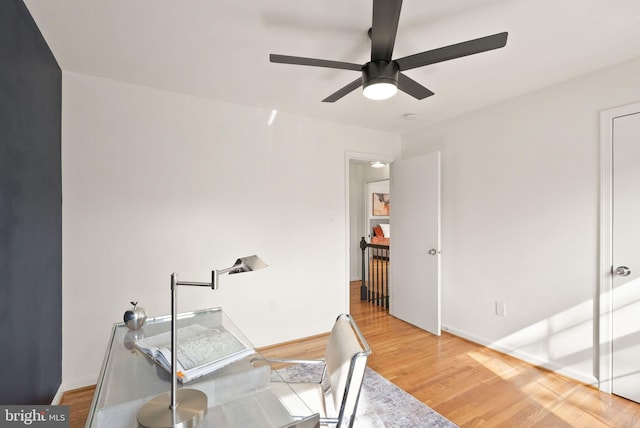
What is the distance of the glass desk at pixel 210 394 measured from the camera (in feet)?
3.15

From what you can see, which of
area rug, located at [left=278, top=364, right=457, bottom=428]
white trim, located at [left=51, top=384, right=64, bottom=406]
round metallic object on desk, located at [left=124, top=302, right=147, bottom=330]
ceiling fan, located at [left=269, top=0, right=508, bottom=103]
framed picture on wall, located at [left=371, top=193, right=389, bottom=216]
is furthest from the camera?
framed picture on wall, located at [left=371, top=193, right=389, bottom=216]

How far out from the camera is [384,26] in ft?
4.62

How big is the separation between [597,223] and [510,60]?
139 cm

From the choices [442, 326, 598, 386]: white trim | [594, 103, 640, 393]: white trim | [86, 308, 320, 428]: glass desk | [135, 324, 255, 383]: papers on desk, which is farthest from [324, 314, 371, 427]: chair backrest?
[442, 326, 598, 386]: white trim

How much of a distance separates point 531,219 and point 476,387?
149 cm

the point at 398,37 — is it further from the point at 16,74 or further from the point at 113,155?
the point at 113,155

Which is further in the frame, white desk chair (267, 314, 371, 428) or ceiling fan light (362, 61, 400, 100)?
ceiling fan light (362, 61, 400, 100)

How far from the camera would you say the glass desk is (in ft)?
3.15

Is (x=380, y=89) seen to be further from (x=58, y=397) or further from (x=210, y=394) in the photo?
(x=58, y=397)

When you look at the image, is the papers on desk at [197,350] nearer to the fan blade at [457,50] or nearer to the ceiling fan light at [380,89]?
the ceiling fan light at [380,89]

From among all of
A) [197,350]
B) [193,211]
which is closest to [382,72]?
[197,350]

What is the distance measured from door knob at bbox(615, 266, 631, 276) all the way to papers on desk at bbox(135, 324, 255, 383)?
258cm

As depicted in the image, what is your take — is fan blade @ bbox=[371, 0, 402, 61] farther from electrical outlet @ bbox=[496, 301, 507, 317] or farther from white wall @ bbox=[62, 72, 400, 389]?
electrical outlet @ bbox=[496, 301, 507, 317]

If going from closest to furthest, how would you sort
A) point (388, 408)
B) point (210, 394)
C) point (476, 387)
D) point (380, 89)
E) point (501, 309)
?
point (210, 394), point (380, 89), point (388, 408), point (476, 387), point (501, 309)
